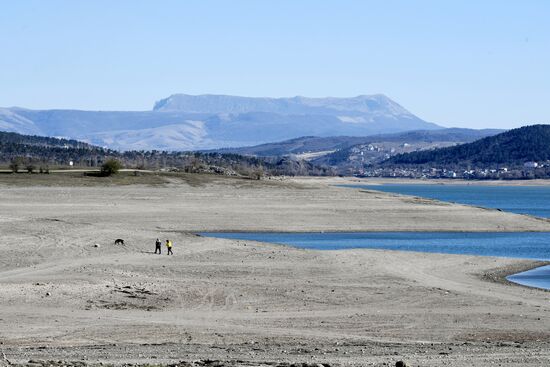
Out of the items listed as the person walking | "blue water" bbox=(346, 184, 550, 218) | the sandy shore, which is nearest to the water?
the sandy shore

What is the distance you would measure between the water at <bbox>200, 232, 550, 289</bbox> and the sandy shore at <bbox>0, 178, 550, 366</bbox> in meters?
4.87

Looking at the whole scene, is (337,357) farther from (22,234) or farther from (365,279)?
(22,234)

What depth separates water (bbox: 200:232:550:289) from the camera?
5256 centimetres

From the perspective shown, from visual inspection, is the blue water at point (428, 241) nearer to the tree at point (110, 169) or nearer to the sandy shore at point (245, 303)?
the sandy shore at point (245, 303)

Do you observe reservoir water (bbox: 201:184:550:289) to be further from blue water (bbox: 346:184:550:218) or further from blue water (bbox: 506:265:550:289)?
blue water (bbox: 346:184:550:218)

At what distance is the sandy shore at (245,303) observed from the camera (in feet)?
73.9

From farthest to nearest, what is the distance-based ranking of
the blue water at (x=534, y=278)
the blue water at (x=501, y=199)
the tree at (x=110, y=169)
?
the blue water at (x=501, y=199)
the tree at (x=110, y=169)
the blue water at (x=534, y=278)

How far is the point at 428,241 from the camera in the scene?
58.5 metres

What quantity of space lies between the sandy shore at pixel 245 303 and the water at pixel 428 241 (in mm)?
4875

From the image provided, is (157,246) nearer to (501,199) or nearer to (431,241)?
(431,241)

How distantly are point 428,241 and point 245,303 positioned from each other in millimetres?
29252

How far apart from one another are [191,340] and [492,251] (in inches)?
1227

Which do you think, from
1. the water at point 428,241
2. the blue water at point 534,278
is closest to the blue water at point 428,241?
the water at point 428,241

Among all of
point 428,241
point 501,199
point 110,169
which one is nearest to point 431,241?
point 428,241
